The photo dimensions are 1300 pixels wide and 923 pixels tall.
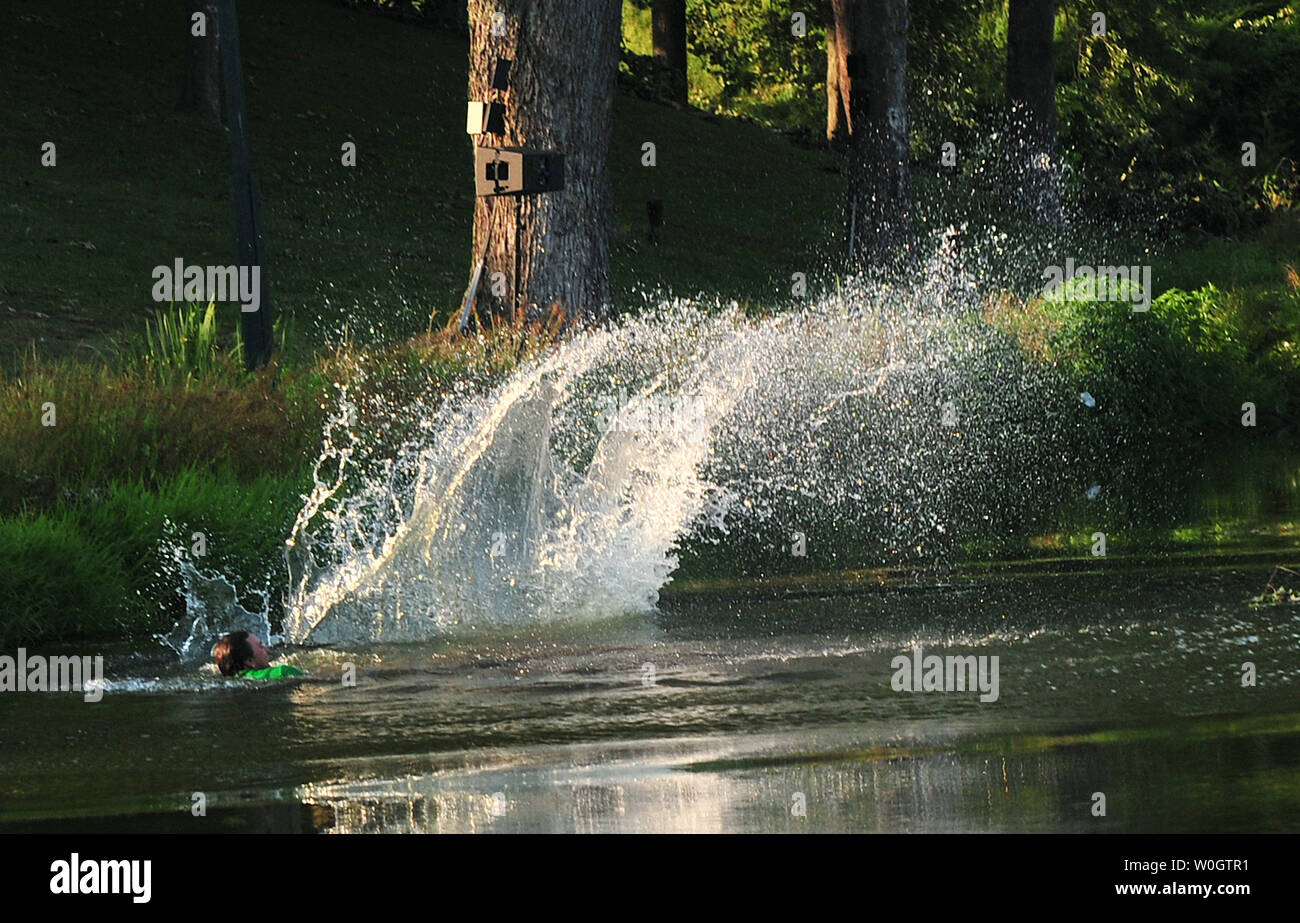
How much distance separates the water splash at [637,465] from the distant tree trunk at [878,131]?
1020 cm

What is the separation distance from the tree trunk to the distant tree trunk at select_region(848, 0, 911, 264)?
12.4 metres

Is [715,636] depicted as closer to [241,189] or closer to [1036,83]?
[241,189]

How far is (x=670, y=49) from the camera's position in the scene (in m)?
44.0

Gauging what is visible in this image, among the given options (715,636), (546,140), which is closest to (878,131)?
(546,140)

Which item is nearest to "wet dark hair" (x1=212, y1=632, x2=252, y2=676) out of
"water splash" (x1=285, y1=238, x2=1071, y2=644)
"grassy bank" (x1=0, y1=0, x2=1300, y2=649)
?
"water splash" (x1=285, y1=238, x2=1071, y2=644)

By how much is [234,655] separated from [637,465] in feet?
12.8

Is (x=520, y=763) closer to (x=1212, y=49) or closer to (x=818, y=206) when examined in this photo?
(x=818, y=206)

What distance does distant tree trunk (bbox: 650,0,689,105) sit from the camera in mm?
43250

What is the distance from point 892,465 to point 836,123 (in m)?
24.2

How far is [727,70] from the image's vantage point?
159ft

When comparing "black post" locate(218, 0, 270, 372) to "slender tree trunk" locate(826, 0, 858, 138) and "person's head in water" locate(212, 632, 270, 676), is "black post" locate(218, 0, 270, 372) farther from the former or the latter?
"slender tree trunk" locate(826, 0, 858, 138)

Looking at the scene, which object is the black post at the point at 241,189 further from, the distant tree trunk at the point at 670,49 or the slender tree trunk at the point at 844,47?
the distant tree trunk at the point at 670,49
